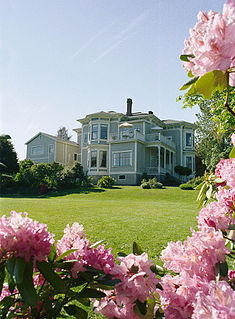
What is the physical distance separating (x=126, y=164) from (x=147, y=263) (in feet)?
80.6

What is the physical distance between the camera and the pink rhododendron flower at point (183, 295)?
0.95 meters

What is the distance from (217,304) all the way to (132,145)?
24951mm

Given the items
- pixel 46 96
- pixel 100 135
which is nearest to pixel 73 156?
pixel 100 135

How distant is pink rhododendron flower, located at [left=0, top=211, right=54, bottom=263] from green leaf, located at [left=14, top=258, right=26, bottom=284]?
0.10 feet

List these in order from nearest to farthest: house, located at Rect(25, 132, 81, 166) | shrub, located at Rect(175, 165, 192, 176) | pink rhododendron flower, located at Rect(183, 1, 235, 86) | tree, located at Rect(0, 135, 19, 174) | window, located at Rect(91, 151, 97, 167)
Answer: pink rhododendron flower, located at Rect(183, 1, 235, 86)
tree, located at Rect(0, 135, 19, 174)
window, located at Rect(91, 151, 97, 167)
shrub, located at Rect(175, 165, 192, 176)
house, located at Rect(25, 132, 81, 166)

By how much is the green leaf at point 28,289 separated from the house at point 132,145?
2401cm

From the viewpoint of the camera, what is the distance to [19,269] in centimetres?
91

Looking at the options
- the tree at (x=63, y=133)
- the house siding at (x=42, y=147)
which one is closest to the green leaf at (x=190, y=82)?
the house siding at (x=42, y=147)

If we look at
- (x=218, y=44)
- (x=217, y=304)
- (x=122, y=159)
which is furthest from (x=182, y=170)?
(x=217, y=304)

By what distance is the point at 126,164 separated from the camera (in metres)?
25.6

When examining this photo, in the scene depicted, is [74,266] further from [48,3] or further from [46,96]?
[46,96]

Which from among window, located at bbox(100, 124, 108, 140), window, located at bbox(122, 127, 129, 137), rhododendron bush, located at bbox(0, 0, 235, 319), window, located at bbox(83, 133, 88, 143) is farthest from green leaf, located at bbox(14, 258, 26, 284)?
window, located at bbox(83, 133, 88, 143)

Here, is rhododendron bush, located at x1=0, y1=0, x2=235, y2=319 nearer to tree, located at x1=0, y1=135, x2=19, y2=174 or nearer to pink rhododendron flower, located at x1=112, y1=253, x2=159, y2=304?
pink rhododendron flower, located at x1=112, y1=253, x2=159, y2=304

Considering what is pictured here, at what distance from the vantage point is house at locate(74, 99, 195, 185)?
25.6 m
